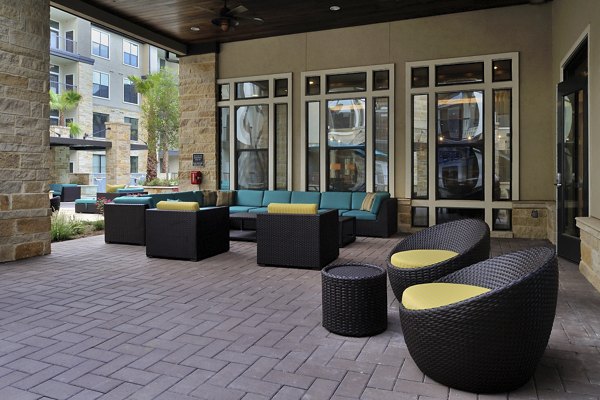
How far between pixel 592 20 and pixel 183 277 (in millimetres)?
5148

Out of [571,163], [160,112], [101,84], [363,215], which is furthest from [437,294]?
[101,84]

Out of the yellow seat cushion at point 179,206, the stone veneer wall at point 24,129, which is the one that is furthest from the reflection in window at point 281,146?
the stone veneer wall at point 24,129

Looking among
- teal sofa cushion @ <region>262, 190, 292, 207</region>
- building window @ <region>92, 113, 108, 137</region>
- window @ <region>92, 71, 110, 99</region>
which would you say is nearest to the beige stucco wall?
teal sofa cushion @ <region>262, 190, 292, 207</region>

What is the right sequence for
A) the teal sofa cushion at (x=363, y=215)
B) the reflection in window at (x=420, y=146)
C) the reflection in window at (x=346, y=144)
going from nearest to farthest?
the teal sofa cushion at (x=363, y=215) < the reflection in window at (x=420, y=146) < the reflection in window at (x=346, y=144)

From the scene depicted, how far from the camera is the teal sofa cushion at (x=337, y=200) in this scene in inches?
330

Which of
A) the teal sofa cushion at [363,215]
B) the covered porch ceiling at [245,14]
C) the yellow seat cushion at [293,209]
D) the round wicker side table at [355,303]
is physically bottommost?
the round wicker side table at [355,303]

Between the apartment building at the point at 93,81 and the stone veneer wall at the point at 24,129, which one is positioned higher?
the apartment building at the point at 93,81

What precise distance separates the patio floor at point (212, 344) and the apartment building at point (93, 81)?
16165mm

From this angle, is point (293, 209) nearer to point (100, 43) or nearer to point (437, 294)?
point (437, 294)

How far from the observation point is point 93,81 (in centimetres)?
2275

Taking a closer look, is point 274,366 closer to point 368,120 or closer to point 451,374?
point 451,374

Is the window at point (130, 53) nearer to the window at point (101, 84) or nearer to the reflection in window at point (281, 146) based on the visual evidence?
the window at point (101, 84)

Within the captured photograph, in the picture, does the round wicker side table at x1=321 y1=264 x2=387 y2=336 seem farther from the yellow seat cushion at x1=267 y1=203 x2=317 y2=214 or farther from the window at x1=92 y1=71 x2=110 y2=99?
the window at x1=92 y1=71 x2=110 y2=99

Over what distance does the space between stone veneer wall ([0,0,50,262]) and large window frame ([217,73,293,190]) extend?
421 centimetres
